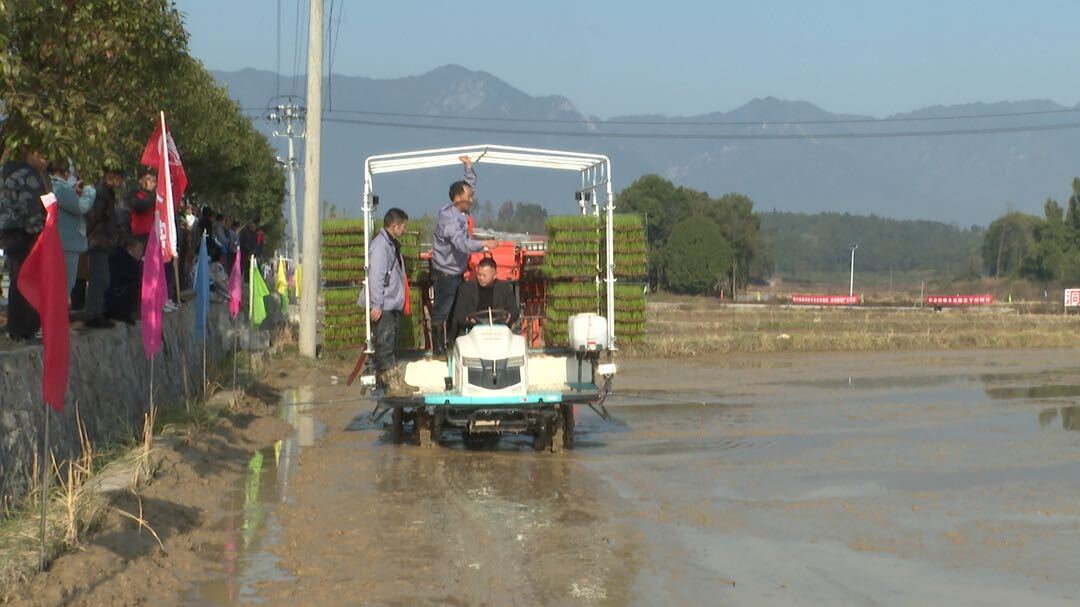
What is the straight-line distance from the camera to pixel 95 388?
12414 mm

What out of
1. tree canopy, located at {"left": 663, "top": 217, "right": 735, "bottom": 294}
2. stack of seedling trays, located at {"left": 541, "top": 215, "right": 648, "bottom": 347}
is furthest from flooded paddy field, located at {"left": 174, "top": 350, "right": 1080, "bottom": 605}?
tree canopy, located at {"left": 663, "top": 217, "right": 735, "bottom": 294}

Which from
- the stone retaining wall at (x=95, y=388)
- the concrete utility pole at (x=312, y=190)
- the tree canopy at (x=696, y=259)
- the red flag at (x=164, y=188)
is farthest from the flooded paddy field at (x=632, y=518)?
the tree canopy at (x=696, y=259)

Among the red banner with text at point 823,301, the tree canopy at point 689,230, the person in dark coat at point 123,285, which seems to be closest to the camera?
the person in dark coat at point 123,285

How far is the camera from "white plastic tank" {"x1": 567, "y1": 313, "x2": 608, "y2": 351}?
1452cm

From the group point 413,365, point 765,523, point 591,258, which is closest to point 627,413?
point 591,258

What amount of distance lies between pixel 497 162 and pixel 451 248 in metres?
1.65

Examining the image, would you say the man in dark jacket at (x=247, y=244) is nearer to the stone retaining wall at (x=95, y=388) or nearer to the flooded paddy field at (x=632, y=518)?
the stone retaining wall at (x=95, y=388)

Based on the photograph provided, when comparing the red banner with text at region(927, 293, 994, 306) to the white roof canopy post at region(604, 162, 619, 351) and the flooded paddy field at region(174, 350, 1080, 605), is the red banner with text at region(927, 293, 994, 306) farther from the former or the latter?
the white roof canopy post at region(604, 162, 619, 351)

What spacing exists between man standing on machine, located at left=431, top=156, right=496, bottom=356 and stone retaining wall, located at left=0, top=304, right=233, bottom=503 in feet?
9.78

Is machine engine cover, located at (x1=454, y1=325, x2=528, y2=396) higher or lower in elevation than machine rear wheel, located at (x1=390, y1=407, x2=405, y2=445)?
higher

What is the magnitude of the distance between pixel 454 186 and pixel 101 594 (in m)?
7.74

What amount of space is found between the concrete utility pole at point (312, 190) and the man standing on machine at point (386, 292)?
1169 cm

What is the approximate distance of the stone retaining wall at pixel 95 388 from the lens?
32.5 ft

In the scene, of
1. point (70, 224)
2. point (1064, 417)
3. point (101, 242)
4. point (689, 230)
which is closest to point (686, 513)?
point (70, 224)
